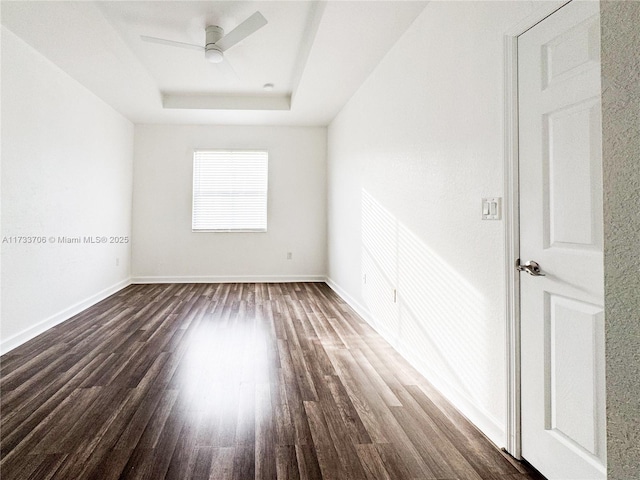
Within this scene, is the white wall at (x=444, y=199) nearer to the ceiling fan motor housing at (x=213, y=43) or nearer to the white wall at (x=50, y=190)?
the ceiling fan motor housing at (x=213, y=43)

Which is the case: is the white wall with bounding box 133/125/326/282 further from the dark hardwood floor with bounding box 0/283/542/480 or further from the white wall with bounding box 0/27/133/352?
the dark hardwood floor with bounding box 0/283/542/480

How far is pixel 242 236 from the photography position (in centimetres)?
621

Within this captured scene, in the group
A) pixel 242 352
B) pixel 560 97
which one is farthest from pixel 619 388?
pixel 242 352

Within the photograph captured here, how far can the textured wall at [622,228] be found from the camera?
23.3 inches

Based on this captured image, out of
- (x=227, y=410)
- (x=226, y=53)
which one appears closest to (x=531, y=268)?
(x=227, y=410)

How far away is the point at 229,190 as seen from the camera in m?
6.18

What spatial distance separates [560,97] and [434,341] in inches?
62.3

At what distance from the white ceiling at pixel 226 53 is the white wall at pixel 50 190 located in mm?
311

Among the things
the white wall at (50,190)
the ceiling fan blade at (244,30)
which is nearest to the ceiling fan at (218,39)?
the ceiling fan blade at (244,30)

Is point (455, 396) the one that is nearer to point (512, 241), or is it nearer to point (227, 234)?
point (512, 241)

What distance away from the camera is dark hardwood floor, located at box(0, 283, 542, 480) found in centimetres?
150

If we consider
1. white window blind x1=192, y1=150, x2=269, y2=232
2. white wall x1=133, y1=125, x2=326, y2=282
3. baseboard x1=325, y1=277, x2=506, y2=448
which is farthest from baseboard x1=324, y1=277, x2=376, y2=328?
white window blind x1=192, y1=150, x2=269, y2=232

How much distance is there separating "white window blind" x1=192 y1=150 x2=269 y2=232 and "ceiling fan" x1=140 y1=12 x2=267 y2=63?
277 cm

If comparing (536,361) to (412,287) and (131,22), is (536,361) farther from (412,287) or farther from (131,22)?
(131,22)
